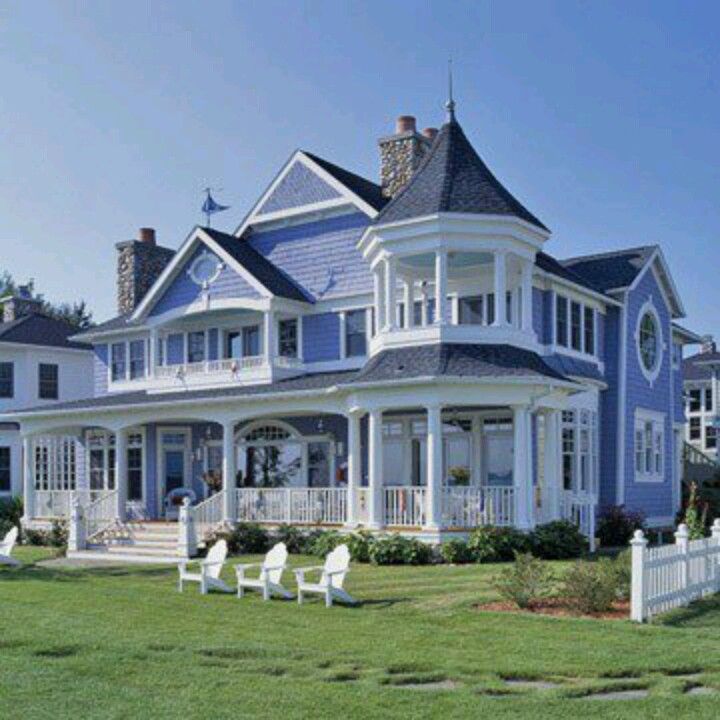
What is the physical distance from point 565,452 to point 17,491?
21.9 m

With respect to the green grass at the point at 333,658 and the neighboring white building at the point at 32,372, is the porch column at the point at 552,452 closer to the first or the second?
the green grass at the point at 333,658

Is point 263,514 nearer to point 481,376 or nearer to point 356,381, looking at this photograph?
point 356,381

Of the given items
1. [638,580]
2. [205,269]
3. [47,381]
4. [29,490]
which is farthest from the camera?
[47,381]

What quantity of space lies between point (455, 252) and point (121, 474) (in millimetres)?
11357

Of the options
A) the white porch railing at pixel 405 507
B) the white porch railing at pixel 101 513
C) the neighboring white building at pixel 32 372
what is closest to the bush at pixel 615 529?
the white porch railing at pixel 405 507

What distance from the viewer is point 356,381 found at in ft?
73.0

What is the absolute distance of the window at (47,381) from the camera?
132ft

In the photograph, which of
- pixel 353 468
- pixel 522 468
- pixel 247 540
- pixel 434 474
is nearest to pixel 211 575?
pixel 434 474

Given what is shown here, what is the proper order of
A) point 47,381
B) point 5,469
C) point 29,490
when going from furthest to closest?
point 47,381 < point 5,469 < point 29,490

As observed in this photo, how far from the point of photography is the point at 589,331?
28.3 m

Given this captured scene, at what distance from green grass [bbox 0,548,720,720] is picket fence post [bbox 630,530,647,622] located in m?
0.26

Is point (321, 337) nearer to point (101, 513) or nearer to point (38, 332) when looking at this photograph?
point (101, 513)

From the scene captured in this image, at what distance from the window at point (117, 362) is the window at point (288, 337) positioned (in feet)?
20.4

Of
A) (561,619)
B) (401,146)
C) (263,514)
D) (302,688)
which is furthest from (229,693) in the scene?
(401,146)
